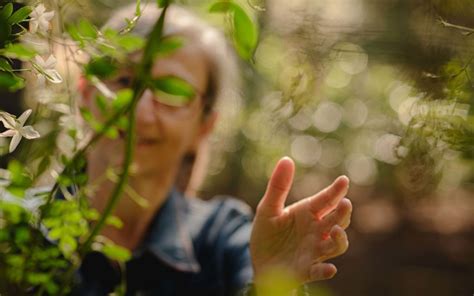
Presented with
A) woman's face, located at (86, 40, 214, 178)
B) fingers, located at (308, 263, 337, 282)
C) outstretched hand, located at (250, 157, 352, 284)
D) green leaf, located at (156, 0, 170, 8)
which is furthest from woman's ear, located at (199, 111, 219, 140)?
green leaf, located at (156, 0, 170, 8)

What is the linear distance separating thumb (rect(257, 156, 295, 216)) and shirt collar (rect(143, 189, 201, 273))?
3.06 feet

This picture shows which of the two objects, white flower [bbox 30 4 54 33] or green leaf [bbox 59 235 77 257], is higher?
white flower [bbox 30 4 54 33]

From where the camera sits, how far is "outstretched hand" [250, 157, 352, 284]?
0.91 meters

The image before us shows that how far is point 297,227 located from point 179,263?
984 mm

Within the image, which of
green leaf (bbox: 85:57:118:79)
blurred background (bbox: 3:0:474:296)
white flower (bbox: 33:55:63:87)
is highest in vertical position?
white flower (bbox: 33:55:63:87)

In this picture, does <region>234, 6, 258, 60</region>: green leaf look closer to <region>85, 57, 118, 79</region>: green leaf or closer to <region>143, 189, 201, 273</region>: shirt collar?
<region>85, 57, 118, 79</region>: green leaf

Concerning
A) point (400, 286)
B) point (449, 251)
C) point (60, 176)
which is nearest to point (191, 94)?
point (60, 176)

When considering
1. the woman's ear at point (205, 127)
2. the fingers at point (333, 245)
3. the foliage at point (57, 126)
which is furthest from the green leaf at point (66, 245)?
the woman's ear at point (205, 127)

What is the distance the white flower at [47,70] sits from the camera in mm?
697

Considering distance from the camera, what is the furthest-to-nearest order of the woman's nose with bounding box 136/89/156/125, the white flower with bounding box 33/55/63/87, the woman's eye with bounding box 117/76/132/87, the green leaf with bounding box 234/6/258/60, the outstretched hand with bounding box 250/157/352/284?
the woman's eye with bounding box 117/76/132/87
the woman's nose with bounding box 136/89/156/125
the outstretched hand with bounding box 250/157/352/284
the white flower with bounding box 33/55/63/87
the green leaf with bounding box 234/6/258/60

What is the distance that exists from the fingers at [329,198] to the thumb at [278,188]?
0.04 m

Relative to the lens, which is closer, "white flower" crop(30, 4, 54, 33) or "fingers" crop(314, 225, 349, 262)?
"white flower" crop(30, 4, 54, 33)

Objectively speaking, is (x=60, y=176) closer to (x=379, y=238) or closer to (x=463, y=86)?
(x=463, y=86)

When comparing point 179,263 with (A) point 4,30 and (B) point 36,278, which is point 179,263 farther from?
(A) point 4,30
